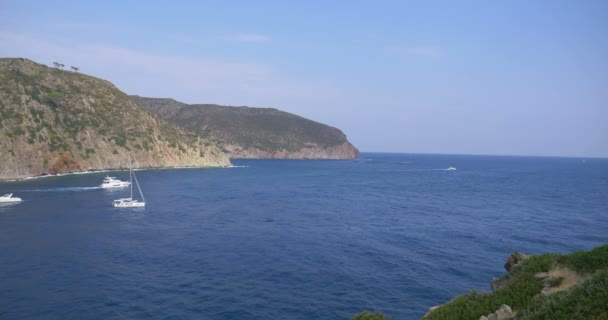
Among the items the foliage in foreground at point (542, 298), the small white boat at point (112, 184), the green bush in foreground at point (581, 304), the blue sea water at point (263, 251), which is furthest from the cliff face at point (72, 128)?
the green bush in foreground at point (581, 304)

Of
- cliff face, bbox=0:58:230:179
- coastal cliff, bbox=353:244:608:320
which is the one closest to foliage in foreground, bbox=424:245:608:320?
coastal cliff, bbox=353:244:608:320

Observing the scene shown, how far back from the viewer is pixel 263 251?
46594 millimetres

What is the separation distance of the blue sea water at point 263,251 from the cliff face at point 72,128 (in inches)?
1707

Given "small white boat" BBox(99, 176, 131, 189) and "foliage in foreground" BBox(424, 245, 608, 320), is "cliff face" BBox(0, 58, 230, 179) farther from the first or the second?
"foliage in foreground" BBox(424, 245, 608, 320)

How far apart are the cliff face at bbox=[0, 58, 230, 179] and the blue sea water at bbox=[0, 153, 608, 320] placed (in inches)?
1707

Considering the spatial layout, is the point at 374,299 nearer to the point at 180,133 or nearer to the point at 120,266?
the point at 120,266

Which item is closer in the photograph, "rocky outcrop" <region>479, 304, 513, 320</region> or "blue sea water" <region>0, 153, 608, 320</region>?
"rocky outcrop" <region>479, 304, 513, 320</region>

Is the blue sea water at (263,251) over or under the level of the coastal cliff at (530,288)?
under

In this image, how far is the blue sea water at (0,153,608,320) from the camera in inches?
1245

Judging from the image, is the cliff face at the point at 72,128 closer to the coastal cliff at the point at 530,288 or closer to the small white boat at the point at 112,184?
the small white boat at the point at 112,184

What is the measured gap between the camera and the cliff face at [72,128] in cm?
12388

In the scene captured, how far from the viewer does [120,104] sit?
178 meters

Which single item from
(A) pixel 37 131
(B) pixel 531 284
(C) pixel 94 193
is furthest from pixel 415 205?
(A) pixel 37 131

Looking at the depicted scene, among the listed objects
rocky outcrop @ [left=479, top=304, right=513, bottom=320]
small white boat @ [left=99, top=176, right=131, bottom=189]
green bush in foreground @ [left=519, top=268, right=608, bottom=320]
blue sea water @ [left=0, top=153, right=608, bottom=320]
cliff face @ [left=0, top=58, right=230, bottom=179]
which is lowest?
blue sea water @ [left=0, top=153, right=608, bottom=320]
